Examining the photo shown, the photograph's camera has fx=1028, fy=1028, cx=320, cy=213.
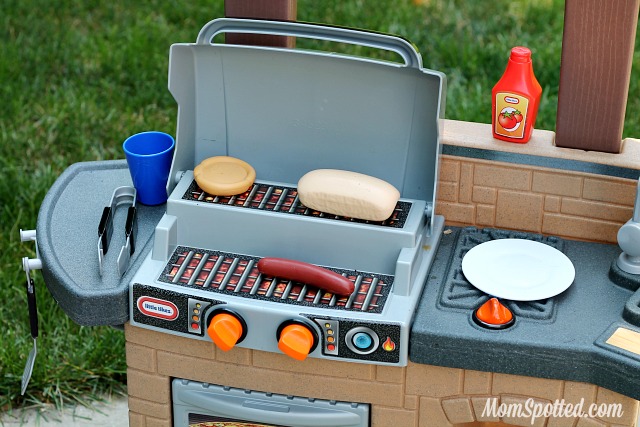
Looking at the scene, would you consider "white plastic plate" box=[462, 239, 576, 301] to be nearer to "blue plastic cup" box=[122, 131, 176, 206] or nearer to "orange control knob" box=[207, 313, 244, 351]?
"orange control knob" box=[207, 313, 244, 351]

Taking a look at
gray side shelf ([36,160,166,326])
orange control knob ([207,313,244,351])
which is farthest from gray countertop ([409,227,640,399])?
gray side shelf ([36,160,166,326])

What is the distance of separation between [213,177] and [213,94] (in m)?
0.17

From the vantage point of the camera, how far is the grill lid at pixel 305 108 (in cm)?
191

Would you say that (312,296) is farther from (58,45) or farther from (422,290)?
(58,45)

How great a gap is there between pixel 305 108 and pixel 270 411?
0.59 metres

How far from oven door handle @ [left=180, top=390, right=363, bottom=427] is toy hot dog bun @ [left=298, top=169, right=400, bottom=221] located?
0.37 m

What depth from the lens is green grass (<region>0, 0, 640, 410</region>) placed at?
8.78ft

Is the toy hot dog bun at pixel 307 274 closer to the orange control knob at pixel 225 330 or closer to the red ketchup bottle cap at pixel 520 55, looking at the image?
the orange control knob at pixel 225 330

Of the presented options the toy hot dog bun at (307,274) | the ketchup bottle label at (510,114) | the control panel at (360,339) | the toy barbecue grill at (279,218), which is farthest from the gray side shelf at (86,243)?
the ketchup bottle label at (510,114)

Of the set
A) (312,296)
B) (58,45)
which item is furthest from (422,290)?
(58,45)

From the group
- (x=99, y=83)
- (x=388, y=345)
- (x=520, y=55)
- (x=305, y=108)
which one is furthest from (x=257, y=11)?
(x=99, y=83)

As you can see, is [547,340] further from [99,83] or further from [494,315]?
[99,83]

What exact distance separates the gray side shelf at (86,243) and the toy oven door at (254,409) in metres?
0.21

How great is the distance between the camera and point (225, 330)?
180 centimetres
